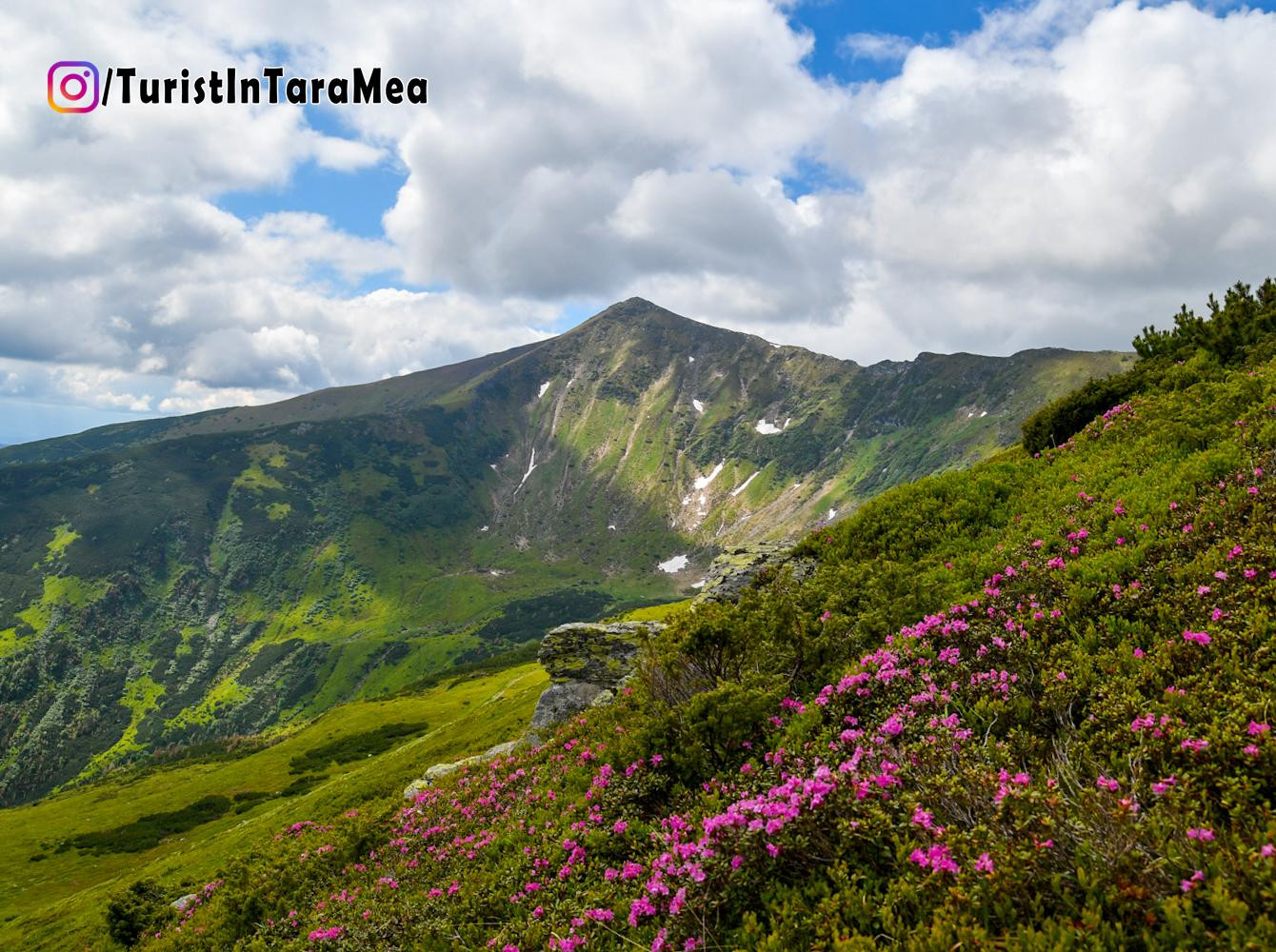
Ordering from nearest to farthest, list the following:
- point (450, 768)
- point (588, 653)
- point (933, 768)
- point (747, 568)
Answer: point (933, 768) < point (747, 568) < point (450, 768) < point (588, 653)

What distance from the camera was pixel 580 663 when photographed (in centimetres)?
3169

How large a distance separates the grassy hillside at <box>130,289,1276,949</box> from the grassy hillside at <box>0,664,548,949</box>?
86.2 feet

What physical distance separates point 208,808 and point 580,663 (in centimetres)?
8826

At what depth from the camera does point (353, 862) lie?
15.1m

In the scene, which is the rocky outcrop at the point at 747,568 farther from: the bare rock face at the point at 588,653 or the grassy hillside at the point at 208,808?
the grassy hillside at the point at 208,808

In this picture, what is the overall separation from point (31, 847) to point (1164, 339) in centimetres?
13302

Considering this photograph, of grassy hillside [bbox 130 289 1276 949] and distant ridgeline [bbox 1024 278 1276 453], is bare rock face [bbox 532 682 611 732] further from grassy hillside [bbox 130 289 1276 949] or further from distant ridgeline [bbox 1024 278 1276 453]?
distant ridgeline [bbox 1024 278 1276 453]

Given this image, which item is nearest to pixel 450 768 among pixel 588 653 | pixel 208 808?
pixel 588 653

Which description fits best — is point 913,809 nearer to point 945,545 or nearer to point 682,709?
point 682,709

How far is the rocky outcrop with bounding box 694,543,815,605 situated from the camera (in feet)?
60.7

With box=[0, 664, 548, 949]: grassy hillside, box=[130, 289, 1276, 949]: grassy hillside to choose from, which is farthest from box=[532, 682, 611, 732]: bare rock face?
box=[0, 664, 548, 949]: grassy hillside

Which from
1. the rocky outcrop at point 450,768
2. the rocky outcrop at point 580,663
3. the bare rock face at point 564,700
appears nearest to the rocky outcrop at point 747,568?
the rocky outcrop at point 450,768

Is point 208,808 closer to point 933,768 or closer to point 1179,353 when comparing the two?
point 933,768

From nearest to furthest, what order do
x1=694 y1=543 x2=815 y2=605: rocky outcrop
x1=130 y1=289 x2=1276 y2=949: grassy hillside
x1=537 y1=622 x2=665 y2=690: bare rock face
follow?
x1=130 y1=289 x2=1276 y2=949: grassy hillside → x1=694 y1=543 x2=815 y2=605: rocky outcrop → x1=537 y1=622 x2=665 y2=690: bare rock face
